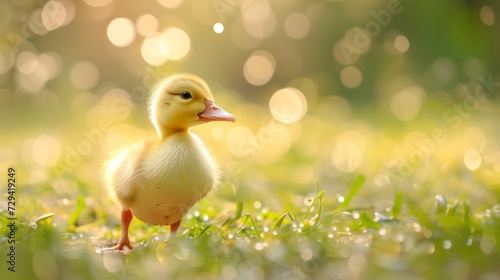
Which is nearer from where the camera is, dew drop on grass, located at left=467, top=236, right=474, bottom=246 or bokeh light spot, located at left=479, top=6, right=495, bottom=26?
dew drop on grass, located at left=467, top=236, right=474, bottom=246

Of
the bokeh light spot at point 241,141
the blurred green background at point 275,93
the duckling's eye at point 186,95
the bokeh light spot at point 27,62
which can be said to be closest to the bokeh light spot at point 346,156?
the blurred green background at point 275,93

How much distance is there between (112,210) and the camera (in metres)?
2.58

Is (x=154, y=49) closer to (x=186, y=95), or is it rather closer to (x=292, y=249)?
(x=186, y=95)

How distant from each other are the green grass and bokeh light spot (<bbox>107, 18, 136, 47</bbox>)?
2.73m

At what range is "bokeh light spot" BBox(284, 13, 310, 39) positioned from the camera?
5.44 m

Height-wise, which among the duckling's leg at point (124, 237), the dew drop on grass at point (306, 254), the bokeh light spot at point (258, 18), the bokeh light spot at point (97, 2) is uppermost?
the bokeh light spot at point (258, 18)

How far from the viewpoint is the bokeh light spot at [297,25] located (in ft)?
17.9

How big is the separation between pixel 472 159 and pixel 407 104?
1.36 metres

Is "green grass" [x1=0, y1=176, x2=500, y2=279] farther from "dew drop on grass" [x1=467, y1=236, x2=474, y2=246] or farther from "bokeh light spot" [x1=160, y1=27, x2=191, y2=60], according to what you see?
"bokeh light spot" [x1=160, y1=27, x2=191, y2=60]

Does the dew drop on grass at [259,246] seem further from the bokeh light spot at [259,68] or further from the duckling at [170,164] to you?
the bokeh light spot at [259,68]

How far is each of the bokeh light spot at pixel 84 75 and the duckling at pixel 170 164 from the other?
10.3ft

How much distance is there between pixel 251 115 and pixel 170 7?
103cm

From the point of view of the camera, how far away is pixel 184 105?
1875 mm

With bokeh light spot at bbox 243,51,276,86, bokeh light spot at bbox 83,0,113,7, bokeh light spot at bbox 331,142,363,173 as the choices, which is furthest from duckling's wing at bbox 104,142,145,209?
bokeh light spot at bbox 243,51,276,86
